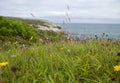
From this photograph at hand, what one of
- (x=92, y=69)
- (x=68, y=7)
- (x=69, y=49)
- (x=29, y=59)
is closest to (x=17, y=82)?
(x=29, y=59)

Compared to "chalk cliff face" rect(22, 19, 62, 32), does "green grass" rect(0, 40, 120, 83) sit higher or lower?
higher

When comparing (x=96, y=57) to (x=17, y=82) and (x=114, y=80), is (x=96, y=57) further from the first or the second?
(x=17, y=82)

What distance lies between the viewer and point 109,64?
Answer: 12.7 ft

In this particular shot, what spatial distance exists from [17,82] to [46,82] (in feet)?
1.18

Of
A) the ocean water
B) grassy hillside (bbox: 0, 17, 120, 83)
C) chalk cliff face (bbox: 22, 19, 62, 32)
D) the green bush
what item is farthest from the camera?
chalk cliff face (bbox: 22, 19, 62, 32)

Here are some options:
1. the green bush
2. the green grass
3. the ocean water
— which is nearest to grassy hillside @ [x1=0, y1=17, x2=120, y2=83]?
the green grass

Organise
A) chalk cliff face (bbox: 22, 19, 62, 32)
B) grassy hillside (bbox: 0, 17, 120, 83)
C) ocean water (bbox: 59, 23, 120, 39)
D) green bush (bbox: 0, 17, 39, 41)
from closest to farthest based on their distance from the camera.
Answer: grassy hillside (bbox: 0, 17, 120, 83), ocean water (bbox: 59, 23, 120, 39), green bush (bbox: 0, 17, 39, 41), chalk cliff face (bbox: 22, 19, 62, 32)

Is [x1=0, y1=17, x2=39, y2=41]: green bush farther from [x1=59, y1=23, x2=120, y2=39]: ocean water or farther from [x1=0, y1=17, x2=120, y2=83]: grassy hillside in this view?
[x1=0, y1=17, x2=120, y2=83]: grassy hillside

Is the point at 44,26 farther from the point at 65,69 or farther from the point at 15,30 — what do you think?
the point at 65,69

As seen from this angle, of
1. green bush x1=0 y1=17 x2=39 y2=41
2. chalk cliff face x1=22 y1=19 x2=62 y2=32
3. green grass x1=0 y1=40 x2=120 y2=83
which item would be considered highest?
green grass x1=0 y1=40 x2=120 y2=83

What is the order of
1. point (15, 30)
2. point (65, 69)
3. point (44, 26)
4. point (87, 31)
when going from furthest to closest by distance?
point (44, 26), point (15, 30), point (87, 31), point (65, 69)

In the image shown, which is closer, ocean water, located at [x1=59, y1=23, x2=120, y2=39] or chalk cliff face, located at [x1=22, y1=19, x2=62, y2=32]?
ocean water, located at [x1=59, y1=23, x2=120, y2=39]

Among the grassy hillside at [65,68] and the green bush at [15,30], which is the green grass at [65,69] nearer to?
the grassy hillside at [65,68]

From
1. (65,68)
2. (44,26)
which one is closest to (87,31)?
(65,68)
